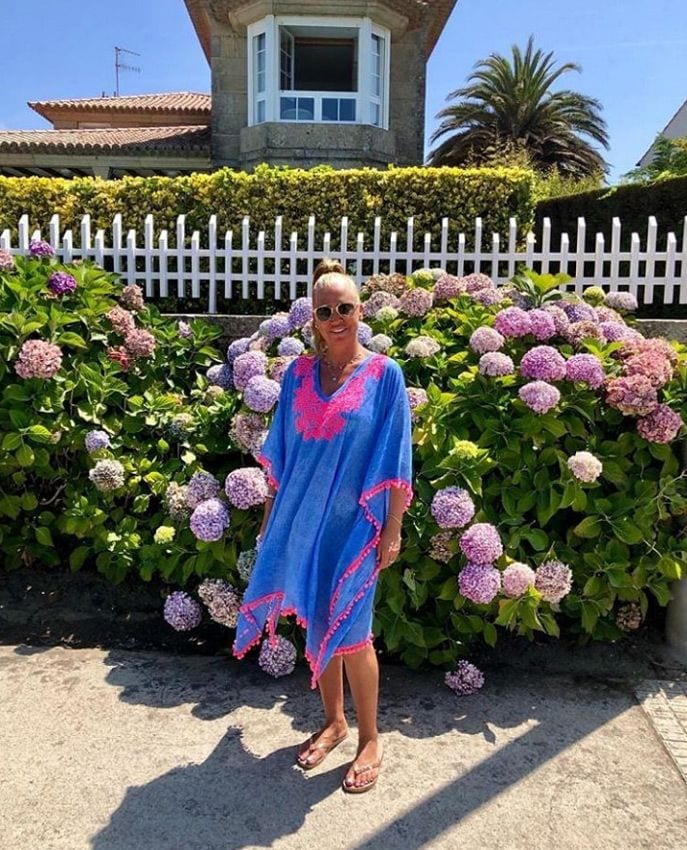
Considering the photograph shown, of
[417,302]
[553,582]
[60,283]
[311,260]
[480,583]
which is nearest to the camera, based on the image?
[480,583]

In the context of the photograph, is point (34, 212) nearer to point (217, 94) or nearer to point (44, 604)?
point (44, 604)

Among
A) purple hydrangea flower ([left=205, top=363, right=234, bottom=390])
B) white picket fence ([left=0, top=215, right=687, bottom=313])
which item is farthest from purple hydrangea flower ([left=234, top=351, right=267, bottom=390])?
white picket fence ([left=0, top=215, right=687, bottom=313])

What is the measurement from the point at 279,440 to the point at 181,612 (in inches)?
51.6

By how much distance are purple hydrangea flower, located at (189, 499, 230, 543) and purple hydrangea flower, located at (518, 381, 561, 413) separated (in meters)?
1.42

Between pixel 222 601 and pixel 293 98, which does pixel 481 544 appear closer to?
pixel 222 601

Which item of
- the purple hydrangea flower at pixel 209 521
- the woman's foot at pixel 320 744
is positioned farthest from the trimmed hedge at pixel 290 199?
the woman's foot at pixel 320 744

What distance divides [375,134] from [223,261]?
9.62 m

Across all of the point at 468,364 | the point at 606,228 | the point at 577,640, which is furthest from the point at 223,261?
the point at 606,228

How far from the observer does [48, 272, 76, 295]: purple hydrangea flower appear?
4285 mm

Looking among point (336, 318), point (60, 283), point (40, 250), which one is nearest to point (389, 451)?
point (336, 318)

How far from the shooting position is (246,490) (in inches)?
130

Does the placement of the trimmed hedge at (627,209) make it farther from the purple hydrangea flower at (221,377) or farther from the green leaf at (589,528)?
the purple hydrangea flower at (221,377)

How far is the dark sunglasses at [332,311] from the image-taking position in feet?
7.91

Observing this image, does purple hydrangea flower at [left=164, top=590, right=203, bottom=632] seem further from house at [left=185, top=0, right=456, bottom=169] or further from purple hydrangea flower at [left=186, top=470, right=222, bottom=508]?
house at [left=185, top=0, right=456, bottom=169]
